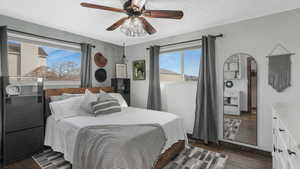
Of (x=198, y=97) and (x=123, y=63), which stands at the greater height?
(x=123, y=63)

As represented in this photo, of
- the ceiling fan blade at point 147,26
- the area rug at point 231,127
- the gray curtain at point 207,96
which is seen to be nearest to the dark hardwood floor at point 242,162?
the area rug at point 231,127

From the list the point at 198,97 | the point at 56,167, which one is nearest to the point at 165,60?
the point at 198,97

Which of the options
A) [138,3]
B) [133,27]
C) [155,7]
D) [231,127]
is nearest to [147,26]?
[133,27]

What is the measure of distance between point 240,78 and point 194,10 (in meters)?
1.54

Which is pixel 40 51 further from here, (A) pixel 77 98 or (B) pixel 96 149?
(B) pixel 96 149

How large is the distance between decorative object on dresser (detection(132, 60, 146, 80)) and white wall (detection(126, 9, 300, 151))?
1777mm

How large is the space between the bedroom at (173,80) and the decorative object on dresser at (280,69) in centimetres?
1

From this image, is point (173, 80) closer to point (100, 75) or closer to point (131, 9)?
point (100, 75)

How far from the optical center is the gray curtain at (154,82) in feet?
12.1

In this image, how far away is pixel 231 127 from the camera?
2836mm

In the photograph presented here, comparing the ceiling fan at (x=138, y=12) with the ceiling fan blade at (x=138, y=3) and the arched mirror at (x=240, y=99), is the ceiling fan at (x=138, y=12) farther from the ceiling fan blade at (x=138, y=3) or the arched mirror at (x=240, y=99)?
the arched mirror at (x=240, y=99)

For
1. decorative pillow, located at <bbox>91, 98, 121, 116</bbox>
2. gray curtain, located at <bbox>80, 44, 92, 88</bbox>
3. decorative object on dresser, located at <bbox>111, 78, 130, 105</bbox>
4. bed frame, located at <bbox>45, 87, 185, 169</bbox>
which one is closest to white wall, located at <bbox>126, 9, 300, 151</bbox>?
bed frame, located at <bbox>45, 87, 185, 169</bbox>

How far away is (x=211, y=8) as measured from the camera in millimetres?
2217

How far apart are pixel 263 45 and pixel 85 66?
12.1ft
